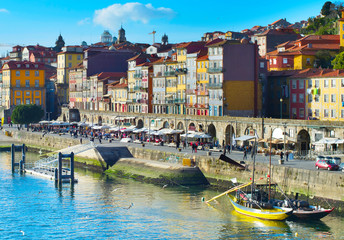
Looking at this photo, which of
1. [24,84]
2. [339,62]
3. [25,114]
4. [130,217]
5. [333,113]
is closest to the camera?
[130,217]

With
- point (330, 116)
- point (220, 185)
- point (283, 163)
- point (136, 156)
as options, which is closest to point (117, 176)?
point (136, 156)

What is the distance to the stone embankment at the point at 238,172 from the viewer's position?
54.3 metres

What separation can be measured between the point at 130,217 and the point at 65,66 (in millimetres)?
112992

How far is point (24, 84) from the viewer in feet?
522

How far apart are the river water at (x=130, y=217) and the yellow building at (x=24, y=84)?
9099 centimetres

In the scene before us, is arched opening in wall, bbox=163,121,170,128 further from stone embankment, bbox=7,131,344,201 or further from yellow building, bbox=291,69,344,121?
yellow building, bbox=291,69,344,121

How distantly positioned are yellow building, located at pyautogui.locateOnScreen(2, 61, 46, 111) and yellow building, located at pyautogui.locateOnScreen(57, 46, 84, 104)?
4.47 metres

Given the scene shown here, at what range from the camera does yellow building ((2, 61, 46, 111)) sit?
518 ft

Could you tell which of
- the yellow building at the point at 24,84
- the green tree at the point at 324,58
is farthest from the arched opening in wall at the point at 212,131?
the yellow building at the point at 24,84

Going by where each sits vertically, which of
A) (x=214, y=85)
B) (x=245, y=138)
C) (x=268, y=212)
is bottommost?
(x=268, y=212)

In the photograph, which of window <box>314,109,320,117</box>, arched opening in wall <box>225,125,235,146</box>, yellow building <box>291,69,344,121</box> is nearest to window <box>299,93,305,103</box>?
yellow building <box>291,69,344,121</box>

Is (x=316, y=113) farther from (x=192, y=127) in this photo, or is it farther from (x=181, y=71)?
(x=181, y=71)

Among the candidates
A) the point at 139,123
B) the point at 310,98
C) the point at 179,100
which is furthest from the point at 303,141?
the point at 139,123

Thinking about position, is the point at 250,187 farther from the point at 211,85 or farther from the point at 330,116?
the point at 211,85
